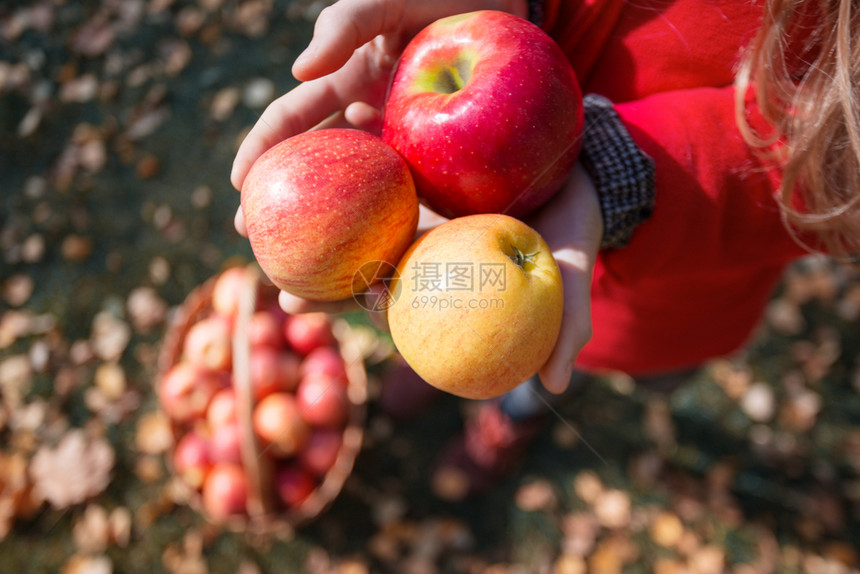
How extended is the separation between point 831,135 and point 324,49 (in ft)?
3.68

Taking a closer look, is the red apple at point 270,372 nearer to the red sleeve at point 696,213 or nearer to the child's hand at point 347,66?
the child's hand at point 347,66

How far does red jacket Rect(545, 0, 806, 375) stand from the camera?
129 cm

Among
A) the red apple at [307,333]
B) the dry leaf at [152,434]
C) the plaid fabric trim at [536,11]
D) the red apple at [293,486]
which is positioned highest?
the plaid fabric trim at [536,11]

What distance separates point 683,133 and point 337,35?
0.85 m

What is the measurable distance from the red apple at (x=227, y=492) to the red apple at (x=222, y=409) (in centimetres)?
16

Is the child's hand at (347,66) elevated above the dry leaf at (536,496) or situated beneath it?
elevated above

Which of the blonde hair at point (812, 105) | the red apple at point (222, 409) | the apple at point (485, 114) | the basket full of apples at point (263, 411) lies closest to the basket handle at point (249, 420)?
the basket full of apples at point (263, 411)

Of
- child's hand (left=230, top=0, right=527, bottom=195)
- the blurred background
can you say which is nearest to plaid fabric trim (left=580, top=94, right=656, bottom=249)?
child's hand (left=230, top=0, right=527, bottom=195)

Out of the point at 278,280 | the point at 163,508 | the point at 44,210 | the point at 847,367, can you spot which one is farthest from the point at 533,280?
the point at 44,210

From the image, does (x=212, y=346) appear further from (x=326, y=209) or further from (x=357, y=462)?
(x=326, y=209)

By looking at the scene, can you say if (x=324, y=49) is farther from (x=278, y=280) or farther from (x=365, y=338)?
(x=365, y=338)

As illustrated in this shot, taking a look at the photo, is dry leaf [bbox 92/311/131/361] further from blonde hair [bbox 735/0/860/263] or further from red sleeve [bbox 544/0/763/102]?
blonde hair [bbox 735/0/860/263]

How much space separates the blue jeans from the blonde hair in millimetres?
891

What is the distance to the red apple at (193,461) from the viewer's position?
209 centimetres
